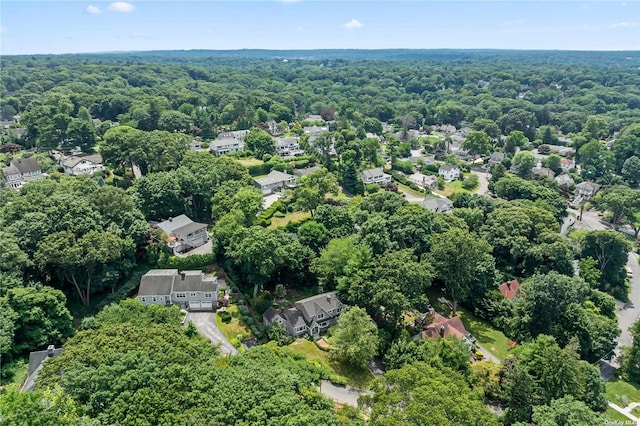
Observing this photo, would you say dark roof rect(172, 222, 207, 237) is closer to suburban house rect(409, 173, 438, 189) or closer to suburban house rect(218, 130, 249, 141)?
suburban house rect(218, 130, 249, 141)

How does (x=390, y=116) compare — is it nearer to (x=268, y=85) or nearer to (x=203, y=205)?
(x=268, y=85)

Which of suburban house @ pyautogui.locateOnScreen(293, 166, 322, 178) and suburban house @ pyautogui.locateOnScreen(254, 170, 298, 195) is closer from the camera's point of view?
suburban house @ pyautogui.locateOnScreen(254, 170, 298, 195)

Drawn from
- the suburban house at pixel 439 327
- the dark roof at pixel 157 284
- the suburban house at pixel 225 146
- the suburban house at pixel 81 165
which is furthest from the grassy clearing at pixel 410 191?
the suburban house at pixel 81 165

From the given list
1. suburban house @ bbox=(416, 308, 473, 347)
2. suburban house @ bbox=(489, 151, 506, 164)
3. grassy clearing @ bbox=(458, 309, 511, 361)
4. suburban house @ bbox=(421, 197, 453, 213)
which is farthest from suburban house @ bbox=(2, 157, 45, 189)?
suburban house @ bbox=(489, 151, 506, 164)

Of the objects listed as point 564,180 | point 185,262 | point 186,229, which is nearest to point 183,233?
point 186,229

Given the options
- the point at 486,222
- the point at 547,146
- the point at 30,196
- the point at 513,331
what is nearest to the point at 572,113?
the point at 547,146

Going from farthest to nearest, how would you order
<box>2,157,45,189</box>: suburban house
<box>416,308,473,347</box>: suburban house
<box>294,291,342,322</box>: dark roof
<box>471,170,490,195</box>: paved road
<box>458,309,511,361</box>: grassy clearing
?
<box>471,170,490,195</box>: paved road < <box>2,157,45,189</box>: suburban house < <box>458,309,511,361</box>: grassy clearing < <box>294,291,342,322</box>: dark roof < <box>416,308,473,347</box>: suburban house

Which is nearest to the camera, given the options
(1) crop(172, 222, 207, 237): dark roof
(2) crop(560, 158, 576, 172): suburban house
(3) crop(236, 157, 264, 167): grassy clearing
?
(1) crop(172, 222, 207, 237): dark roof
